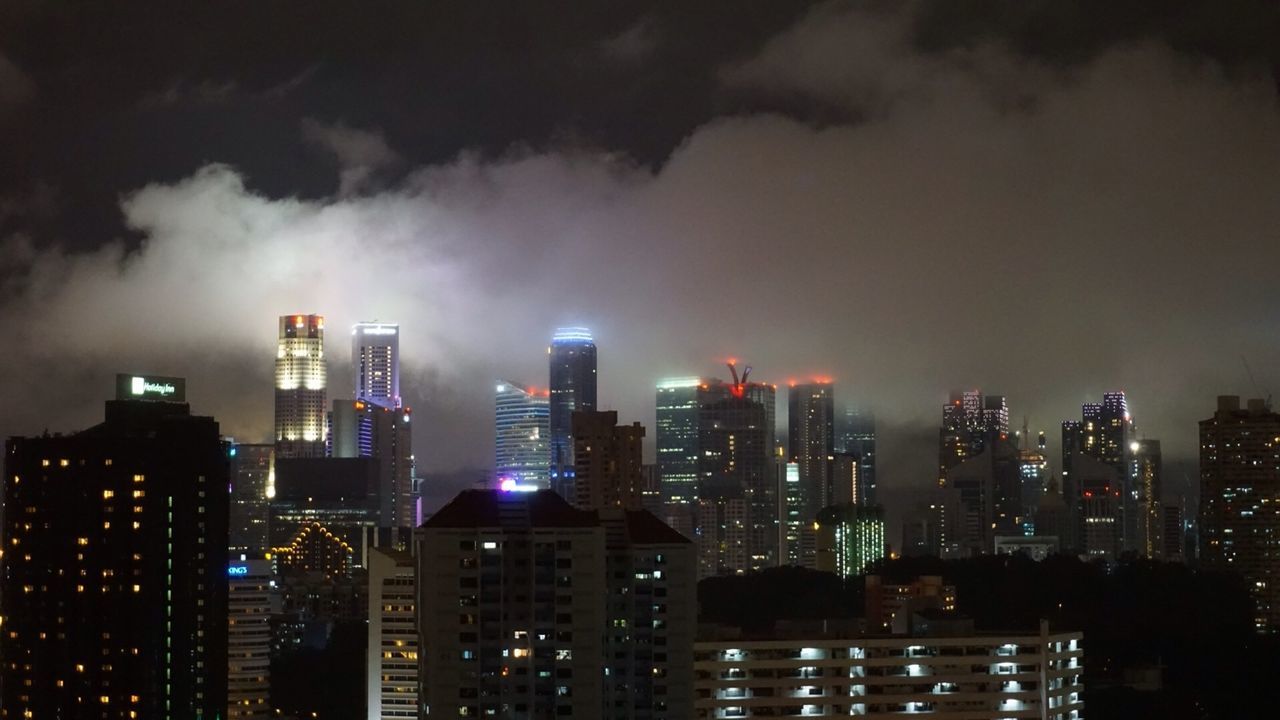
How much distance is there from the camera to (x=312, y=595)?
1481 inches

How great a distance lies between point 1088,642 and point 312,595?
15.4 metres

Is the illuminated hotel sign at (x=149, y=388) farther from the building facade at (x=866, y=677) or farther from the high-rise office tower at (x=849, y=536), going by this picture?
the high-rise office tower at (x=849, y=536)

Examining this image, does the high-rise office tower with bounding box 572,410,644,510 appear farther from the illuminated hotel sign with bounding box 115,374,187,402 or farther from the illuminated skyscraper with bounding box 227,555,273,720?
the illuminated hotel sign with bounding box 115,374,187,402

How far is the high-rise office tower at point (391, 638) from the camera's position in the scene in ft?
69.0

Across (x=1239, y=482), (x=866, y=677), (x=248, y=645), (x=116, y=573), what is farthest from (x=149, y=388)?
(x=1239, y=482)

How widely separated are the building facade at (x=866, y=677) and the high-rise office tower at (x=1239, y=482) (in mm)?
24373

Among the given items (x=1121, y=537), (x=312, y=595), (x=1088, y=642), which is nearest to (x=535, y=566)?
(x=1088, y=642)

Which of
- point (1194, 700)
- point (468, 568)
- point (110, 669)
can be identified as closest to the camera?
point (468, 568)

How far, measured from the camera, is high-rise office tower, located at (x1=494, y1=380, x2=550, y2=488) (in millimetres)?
40688

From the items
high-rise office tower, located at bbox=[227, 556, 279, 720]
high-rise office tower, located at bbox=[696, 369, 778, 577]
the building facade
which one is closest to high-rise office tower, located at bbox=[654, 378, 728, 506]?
high-rise office tower, located at bbox=[696, 369, 778, 577]

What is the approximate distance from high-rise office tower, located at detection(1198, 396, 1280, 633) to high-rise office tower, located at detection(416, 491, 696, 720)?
3012cm

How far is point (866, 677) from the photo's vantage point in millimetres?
17812

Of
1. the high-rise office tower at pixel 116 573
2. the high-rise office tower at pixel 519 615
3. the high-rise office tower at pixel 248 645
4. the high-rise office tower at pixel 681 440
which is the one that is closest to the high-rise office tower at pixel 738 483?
the high-rise office tower at pixel 681 440

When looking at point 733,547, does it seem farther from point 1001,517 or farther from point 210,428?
point 210,428
